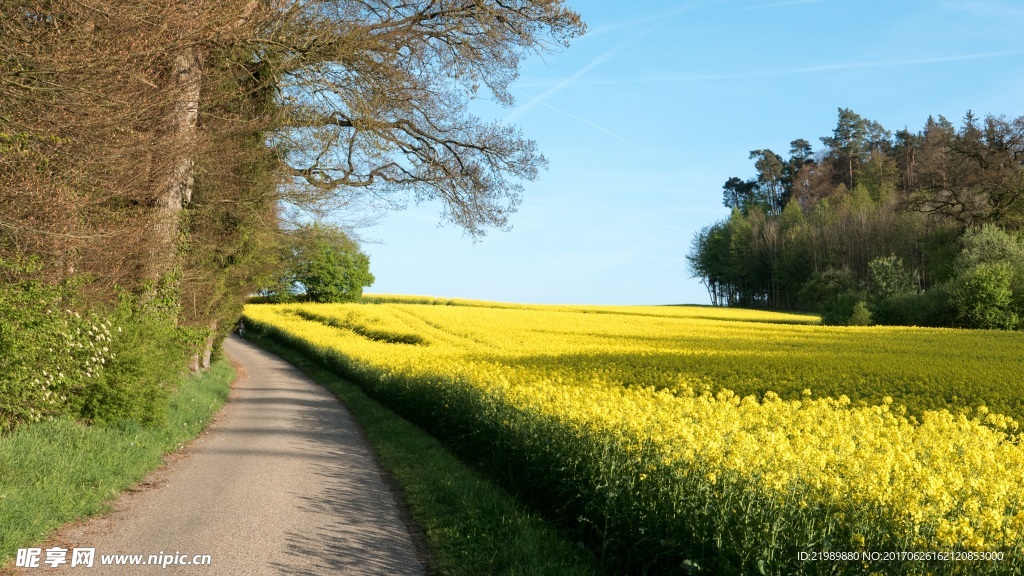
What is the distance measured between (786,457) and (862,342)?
27573 mm

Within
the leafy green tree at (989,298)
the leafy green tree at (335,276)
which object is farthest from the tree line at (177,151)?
the leafy green tree at (335,276)

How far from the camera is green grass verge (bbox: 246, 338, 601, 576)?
247 inches

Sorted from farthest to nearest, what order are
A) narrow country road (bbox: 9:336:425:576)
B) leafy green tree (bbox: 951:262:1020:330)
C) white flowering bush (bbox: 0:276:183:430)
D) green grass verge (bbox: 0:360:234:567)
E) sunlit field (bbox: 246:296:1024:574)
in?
leafy green tree (bbox: 951:262:1020:330), white flowering bush (bbox: 0:276:183:430), green grass verge (bbox: 0:360:234:567), narrow country road (bbox: 9:336:425:576), sunlit field (bbox: 246:296:1024:574)

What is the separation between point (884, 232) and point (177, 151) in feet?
239

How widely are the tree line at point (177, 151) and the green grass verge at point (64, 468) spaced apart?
50 centimetres

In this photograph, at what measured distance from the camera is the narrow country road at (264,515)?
252 inches

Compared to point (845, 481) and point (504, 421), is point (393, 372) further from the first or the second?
point (845, 481)

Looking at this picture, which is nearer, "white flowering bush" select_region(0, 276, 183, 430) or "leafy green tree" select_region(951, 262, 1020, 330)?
"white flowering bush" select_region(0, 276, 183, 430)

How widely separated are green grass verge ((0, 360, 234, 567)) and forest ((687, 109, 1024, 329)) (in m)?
45.4

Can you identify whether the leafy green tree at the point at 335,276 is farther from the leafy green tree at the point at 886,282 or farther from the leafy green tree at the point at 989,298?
the leafy green tree at the point at 989,298

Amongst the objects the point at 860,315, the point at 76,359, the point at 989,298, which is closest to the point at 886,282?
the point at 860,315

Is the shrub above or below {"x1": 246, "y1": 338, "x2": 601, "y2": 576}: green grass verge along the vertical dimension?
above

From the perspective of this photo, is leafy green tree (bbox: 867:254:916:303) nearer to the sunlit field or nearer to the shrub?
the shrub

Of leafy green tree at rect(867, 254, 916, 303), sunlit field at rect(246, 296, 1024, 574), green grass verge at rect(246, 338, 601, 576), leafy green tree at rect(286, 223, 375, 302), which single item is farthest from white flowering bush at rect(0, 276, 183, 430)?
leafy green tree at rect(286, 223, 375, 302)
